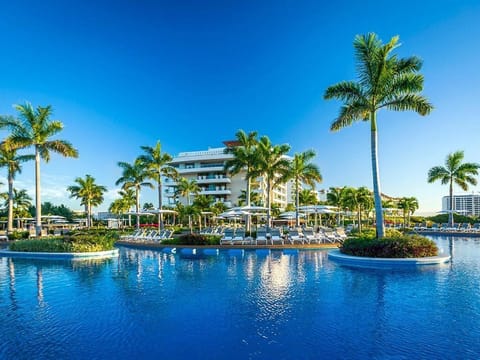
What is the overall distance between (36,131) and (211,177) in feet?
141

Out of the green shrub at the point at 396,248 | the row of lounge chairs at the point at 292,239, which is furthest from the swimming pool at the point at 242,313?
the row of lounge chairs at the point at 292,239

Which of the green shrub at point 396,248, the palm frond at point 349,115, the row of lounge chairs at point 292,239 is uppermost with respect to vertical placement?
the palm frond at point 349,115

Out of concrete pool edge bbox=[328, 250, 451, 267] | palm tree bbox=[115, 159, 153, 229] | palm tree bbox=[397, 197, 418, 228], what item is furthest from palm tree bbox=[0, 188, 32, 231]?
palm tree bbox=[397, 197, 418, 228]

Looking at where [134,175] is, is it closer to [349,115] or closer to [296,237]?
[296,237]

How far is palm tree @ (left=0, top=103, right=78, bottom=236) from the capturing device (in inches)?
794

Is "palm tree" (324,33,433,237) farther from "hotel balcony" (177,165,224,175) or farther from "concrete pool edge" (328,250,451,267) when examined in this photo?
"hotel balcony" (177,165,224,175)

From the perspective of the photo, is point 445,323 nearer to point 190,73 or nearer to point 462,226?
point 190,73

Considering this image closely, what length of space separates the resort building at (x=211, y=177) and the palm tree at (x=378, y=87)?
42.7 metres

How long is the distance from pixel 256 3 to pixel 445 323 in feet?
66.5

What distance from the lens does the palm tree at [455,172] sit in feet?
117

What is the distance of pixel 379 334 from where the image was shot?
228 inches

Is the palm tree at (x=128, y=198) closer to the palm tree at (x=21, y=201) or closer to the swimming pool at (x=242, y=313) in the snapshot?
the palm tree at (x=21, y=201)

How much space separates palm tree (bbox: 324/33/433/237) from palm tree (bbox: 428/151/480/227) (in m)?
26.2

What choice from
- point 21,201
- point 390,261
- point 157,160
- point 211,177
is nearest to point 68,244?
point 390,261
